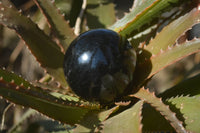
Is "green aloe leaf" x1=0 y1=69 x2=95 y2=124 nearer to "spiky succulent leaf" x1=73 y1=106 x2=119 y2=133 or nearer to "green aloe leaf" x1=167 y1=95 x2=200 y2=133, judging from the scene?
"spiky succulent leaf" x1=73 y1=106 x2=119 y2=133

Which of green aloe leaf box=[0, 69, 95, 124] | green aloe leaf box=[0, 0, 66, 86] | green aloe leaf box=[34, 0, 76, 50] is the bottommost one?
green aloe leaf box=[0, 69, 95, 124]

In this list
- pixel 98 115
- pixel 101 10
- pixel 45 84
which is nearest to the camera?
pixel 98 115

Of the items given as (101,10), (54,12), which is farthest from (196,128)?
(101,10)

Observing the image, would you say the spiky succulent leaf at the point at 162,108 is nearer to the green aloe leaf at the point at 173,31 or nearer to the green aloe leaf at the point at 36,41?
the green aloe leaf at the point at 173,31

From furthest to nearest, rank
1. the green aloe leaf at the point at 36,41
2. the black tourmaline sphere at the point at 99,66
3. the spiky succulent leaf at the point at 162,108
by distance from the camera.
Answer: the green aloe leaf at the point at 36,41 < the black tourmaline sphere at the point at 99,66 < the spiky succulent leaf at the point at 162,108

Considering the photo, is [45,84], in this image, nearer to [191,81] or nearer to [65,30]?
[65,30]

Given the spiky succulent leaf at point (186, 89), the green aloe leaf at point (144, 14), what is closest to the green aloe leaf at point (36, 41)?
the green aloe leaf at point (144, 14)

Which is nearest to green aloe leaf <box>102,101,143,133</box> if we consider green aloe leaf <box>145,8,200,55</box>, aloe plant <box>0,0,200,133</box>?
aloe plant <box>0,0,200,133</box>
